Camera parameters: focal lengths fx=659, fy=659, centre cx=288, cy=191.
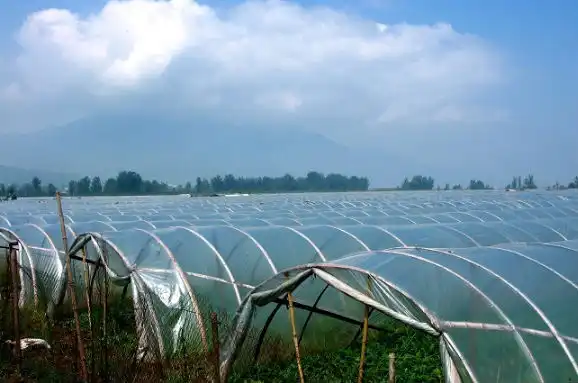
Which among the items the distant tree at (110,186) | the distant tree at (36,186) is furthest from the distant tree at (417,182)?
the distant tree at (36,186)

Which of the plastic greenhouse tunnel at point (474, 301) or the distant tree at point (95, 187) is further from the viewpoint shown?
the distant tree at point (95, 187)

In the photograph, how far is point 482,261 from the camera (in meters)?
7.09

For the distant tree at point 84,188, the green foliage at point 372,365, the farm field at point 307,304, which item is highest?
the distant tree at point 84,188

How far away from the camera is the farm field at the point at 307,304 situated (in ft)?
19.6

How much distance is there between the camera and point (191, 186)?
120m

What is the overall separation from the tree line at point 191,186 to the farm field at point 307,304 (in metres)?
53.9

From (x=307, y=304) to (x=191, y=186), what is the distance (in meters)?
113

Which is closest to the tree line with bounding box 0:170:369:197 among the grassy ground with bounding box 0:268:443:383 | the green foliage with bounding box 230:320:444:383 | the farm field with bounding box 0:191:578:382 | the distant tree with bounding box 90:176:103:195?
the distant tree with bounding box 90:176:103:195

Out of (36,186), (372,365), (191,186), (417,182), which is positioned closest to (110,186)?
(36,186)

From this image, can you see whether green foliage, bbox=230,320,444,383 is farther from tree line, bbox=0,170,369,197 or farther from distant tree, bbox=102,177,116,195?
distant tree, bbox=102,177,116,195

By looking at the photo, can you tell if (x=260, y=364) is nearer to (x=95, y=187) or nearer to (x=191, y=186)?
(x=95, y=187)

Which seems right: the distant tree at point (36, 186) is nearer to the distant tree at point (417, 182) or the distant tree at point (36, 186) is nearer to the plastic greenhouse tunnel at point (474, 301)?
the distant tree at point (417, 182)

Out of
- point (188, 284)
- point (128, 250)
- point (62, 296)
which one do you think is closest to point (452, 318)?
point (188, 284)

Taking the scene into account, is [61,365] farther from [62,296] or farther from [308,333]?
[62,296]
